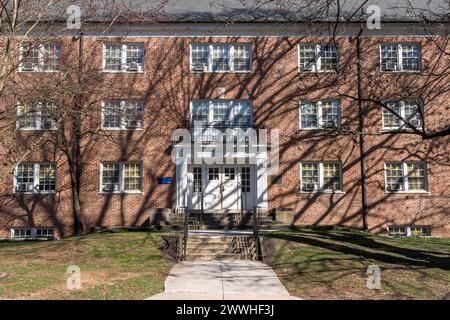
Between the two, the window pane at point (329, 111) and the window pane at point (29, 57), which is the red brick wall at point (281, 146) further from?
the window pane at point (29, 57)

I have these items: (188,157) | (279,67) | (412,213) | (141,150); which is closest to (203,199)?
(188,157)

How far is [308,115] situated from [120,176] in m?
8.66

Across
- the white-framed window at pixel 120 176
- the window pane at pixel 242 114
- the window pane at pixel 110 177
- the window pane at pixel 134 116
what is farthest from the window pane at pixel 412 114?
the window pane at pixel 110 177

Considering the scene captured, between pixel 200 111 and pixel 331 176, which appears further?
pixel 200 111

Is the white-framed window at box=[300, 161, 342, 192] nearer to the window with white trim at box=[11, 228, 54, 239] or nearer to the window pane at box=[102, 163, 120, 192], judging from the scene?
the window pane at box=[102, 163, 120, 192]

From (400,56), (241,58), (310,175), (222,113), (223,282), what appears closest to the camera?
(223,282)

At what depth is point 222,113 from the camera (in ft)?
63.8

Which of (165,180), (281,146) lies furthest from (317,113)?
(165,180)

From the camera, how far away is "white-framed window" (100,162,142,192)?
19.1 meters

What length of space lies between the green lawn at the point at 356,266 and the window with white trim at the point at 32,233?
9.96 meters

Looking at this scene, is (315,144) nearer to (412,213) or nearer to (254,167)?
(254,167)

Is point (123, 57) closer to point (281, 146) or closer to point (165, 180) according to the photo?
point (165, 180)

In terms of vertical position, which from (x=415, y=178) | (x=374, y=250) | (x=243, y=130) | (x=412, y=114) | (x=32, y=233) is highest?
(x=412, y=114)

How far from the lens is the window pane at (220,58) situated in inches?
775
